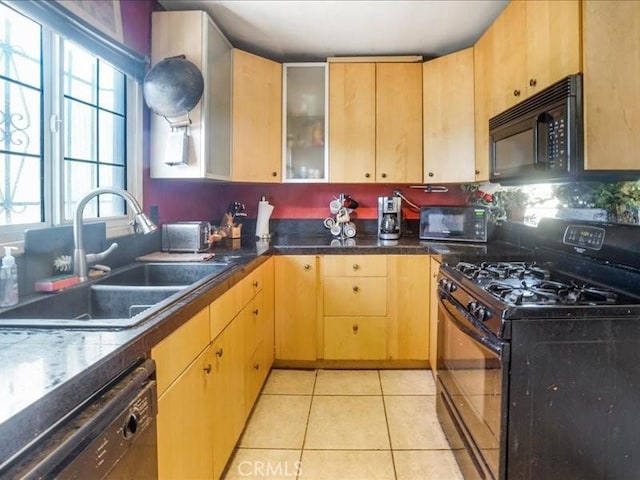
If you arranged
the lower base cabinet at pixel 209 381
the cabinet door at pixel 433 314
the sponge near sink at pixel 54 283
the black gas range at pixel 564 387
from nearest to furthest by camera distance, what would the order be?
the lower base cabinet at pixel 209 381 → the black gas range at pixel 564 387 → the sponge near sink at pixel 54 283 → the cabinet door at pixel 433 314

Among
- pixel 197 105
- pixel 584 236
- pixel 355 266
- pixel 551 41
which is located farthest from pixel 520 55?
pixel 197 105

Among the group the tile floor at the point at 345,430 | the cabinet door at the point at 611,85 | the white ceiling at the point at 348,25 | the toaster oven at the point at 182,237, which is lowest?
the tile floor at the point at 345,430

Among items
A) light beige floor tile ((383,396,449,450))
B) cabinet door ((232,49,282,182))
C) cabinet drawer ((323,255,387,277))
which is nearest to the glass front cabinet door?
cabinet door ((232,49,282,182))

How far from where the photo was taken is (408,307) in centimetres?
276

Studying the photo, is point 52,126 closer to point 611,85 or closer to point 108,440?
point 108,440

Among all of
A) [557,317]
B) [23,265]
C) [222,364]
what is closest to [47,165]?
[23,265]

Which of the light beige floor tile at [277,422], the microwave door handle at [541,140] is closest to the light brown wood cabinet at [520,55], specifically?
the microwave door handle at [541,140]

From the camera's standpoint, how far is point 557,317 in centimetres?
126

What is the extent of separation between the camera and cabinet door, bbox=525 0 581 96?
5.25 feet

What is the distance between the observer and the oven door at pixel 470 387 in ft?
4.37

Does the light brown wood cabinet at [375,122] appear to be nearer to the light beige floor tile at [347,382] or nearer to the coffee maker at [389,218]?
the coffee maker at [389,218]

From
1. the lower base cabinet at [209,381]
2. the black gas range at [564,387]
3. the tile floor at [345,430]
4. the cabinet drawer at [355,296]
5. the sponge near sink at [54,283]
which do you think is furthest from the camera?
the cabinet drawer at [355,296]

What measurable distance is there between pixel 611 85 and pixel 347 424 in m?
1.93

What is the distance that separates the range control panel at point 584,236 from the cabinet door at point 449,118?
1.09 meters
